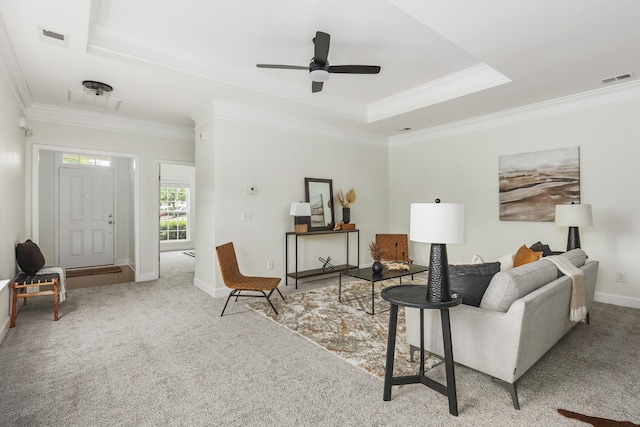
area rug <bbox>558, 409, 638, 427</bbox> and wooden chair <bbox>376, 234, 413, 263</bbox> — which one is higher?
wooden chair <bbox>376, 234, 413, 263</bbox>

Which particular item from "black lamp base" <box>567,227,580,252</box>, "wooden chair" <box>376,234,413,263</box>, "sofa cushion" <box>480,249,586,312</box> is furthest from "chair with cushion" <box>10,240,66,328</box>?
"black lamp base" <box>567,227,580,252</box>

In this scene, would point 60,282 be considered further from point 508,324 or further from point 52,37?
point 508,324

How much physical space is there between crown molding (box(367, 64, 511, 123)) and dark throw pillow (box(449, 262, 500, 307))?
2.49 meters

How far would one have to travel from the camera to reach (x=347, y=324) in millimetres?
3443

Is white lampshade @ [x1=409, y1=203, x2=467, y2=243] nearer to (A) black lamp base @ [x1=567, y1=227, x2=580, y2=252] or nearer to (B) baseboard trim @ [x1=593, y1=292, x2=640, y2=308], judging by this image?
(A) black lamp base @ [x1=567, y1=227, x2=580, y2=252]

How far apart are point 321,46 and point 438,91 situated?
2140 millimetres

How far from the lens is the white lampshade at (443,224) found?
1.98 m

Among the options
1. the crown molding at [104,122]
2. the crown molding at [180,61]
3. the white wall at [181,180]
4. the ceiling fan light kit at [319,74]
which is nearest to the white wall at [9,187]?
the crown molding at [104,122]

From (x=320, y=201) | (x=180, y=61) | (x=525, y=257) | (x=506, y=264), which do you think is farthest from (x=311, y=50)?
(x=525, y=257)

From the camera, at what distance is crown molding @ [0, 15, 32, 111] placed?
9.31 feet

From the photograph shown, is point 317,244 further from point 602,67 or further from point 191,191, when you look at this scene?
point 191,191

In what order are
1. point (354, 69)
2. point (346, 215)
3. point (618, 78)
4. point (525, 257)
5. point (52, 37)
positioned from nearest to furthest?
point (52, 37), point (525, 257), point (354, 69), point (618, 78), point (346, 215)

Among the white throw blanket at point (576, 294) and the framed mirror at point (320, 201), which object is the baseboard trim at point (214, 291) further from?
the white throw blanket at point (576, 294)

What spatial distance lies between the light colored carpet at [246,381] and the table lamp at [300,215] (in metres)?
1.75
